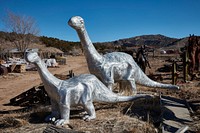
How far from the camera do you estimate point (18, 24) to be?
38438mm

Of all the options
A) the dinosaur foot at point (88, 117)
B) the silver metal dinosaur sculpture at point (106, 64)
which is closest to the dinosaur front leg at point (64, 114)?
the dinosaur foot at point (88, 117)

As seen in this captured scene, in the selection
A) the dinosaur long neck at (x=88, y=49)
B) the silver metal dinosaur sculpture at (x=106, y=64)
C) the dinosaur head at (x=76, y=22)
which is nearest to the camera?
the dinosaur head at (x=76, y=22)

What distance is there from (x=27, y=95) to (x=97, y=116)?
326 cm

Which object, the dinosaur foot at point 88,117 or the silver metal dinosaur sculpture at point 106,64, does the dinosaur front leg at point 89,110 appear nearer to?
the dinosaur foot at point 88,117

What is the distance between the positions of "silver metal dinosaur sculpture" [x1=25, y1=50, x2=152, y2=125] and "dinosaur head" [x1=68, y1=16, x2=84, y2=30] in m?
1.14

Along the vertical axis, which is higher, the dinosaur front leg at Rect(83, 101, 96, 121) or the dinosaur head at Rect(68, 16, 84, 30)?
the dinosaur head at Rect(68, 16, 84, 30)

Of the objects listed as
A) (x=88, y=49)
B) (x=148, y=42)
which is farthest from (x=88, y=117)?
(x=148, y=42)

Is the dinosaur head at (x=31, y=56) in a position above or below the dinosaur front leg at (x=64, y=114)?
above

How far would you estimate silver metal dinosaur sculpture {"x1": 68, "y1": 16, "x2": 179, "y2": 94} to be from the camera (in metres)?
6.70

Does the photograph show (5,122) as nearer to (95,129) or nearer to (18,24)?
(95,129)

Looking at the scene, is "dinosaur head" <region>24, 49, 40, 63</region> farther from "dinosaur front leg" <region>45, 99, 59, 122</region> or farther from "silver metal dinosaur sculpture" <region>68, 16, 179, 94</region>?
"silver metal dinosaur sculpture" <region>68, 16, 179, 94</region>

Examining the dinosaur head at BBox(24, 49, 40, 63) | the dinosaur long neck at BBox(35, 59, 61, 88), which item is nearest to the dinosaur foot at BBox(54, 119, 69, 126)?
the dinosaur long neck at BBox(35, 59, 61, 88)

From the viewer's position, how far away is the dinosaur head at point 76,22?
6.33 meters

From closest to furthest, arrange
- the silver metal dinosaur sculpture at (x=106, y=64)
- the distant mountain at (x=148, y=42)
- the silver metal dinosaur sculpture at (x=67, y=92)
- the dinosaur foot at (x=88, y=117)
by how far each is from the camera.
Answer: the silver metal dinosaur sculpture at (x=67, y=92), the dinosaur foot at (x=88, y=117), the silver metal dinosaur sculpture at (x=106, y=64), the distant mountain at (x=148, y=42)
